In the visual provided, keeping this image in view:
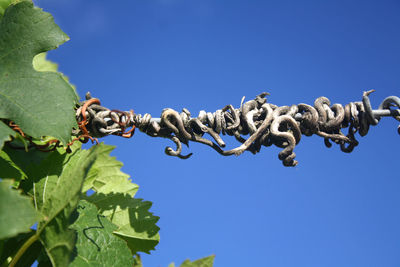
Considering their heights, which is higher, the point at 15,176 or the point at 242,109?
the point at 242,109

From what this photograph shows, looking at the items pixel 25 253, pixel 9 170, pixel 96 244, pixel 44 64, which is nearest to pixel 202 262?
pixel 96 244

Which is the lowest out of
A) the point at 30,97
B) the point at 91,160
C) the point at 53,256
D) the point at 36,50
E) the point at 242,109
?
the point at 53,256

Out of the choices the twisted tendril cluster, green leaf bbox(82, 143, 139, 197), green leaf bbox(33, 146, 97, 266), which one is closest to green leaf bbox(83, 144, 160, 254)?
green leaf bbox(82, 143, 139, 197)

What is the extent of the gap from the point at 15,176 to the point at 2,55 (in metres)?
0.30

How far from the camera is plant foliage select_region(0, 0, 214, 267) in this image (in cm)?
80

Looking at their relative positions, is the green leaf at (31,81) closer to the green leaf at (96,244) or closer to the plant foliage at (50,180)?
the plant foliage at (50,180)

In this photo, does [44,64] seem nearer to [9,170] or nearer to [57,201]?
[9,170]

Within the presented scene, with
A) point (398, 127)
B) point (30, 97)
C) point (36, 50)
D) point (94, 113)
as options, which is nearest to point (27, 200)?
point (30, 97)

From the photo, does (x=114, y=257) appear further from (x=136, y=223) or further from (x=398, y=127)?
(x=398, y=127)

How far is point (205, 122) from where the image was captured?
1387 mm

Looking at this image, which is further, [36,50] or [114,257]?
[36,50]

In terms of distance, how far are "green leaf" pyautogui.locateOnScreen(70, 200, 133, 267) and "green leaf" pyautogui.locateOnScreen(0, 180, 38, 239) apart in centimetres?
24

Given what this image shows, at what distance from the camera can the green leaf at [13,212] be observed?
0.68 metres

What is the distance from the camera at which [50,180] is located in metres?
1.18
